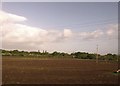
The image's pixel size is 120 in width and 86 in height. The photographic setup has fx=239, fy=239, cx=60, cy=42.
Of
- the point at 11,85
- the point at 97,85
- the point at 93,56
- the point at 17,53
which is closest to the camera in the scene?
the point at 11,85

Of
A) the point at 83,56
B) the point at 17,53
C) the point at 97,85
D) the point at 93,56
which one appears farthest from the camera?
the point at 17,53

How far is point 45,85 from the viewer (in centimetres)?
1673

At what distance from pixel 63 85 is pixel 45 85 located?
1.26m

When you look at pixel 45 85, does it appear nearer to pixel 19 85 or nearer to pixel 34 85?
pixel 34 85

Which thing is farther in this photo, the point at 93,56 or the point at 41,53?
the point at 41,53

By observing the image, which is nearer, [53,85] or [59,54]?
[53,85]

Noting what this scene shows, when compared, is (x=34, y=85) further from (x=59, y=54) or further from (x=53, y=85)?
(x=59, y=54)

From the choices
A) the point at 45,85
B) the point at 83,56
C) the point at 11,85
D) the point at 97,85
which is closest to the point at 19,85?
the point at 11,85

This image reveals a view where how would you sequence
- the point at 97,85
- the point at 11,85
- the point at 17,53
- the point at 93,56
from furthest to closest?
the point at 17,53 < the point at 93,56 < the point at 97,85 < the point at 11,85

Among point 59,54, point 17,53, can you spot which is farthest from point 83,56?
point 17,53

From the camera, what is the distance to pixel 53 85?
1672cm

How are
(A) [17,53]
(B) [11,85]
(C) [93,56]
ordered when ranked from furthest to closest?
(A) [17,53]
(C) [93,56]
(B) [11,85]

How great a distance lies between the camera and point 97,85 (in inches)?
674

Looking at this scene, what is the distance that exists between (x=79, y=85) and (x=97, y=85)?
130 cm
